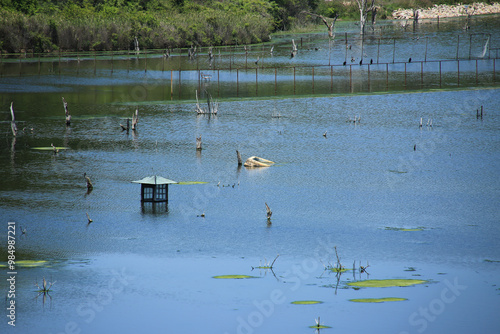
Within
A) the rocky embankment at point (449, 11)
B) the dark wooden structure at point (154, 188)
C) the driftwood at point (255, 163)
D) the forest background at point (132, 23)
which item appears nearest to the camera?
the dark wooden structure at point (154, 188)

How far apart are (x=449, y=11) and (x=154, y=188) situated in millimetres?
125518

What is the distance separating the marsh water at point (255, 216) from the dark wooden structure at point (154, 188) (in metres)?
0.41

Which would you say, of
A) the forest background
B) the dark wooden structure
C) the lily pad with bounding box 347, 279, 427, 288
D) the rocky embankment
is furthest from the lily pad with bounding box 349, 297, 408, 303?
the rocky embankment

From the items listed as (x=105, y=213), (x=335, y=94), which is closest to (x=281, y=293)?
(x=105, y=213)

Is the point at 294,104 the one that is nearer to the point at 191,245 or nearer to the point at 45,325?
the point at 191,245

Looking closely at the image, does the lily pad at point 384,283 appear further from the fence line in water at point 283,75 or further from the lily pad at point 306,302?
the fence line in water at point 283,75

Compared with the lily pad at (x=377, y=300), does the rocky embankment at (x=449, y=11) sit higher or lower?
higher

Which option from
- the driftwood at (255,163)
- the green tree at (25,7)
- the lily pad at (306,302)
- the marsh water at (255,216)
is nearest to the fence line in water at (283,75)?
the marsh water at (255,216)

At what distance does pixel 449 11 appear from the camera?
451 feet

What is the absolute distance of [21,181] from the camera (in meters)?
27.3

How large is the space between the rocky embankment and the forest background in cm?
2906

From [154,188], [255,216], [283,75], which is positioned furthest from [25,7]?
[255,216]

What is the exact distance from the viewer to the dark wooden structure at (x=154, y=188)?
23562 millimetres

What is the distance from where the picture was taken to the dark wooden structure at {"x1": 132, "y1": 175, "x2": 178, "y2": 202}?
A: 77.3ft
